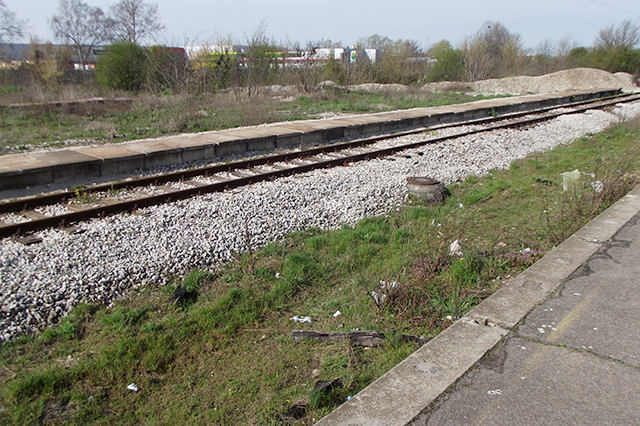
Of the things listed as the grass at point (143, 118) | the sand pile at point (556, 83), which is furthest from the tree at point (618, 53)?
the grass at point (143, 118)

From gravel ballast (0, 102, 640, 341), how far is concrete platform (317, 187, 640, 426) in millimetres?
3123

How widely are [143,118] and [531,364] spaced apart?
16.6 m

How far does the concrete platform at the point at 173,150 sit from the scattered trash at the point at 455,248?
24.2ft

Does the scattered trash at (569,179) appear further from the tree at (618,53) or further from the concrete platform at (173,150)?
the tree at (618,53)

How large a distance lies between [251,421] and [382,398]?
3.30 ft

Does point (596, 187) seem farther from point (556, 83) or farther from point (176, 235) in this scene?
point (556, 83)

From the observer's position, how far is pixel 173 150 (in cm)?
1084

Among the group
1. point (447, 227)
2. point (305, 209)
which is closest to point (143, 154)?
point (305, 209)

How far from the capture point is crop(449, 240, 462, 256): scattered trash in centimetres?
577

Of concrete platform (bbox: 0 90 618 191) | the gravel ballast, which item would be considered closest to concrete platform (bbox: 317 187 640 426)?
the gravel ballast

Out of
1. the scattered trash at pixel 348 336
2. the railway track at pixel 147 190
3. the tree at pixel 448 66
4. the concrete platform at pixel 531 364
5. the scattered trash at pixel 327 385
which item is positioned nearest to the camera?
the concrete platform at pixel 531 364

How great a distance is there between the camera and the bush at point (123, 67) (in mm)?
26234

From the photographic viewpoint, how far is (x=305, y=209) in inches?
293

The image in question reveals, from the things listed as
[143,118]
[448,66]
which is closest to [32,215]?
[143,118]
